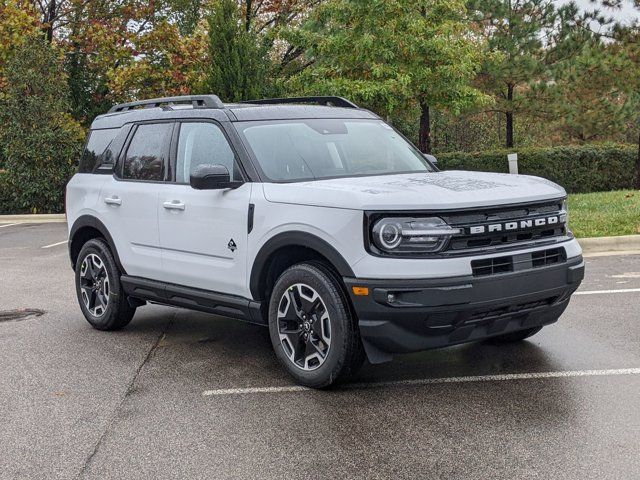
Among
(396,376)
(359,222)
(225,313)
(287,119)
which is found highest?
(287,119)

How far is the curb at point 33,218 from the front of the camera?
2320cm

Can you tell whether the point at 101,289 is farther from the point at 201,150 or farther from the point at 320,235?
the point at 320,235

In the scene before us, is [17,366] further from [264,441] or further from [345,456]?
[345,456]

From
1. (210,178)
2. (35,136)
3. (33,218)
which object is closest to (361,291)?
(210,178)

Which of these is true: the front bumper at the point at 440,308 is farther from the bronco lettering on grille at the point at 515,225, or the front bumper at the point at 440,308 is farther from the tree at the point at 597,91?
the tree at the point at 597,91

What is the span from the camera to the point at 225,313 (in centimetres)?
630

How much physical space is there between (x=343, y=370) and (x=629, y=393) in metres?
1.79

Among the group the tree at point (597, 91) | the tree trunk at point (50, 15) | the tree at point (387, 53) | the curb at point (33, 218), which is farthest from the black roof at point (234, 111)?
the tree trunk at point (50, 15)

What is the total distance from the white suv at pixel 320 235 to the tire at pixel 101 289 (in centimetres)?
2

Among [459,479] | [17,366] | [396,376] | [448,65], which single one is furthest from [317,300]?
[448,65]

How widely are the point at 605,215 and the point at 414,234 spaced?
10.4 meters

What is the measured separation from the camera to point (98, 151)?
7.96m

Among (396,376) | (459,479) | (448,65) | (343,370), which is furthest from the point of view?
(448,65)

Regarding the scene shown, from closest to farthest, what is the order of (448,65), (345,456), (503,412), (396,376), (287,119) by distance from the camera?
1. (345,456)
2. (503,412)
3. (396,376)
4. (287,119)
5. (448,65)
